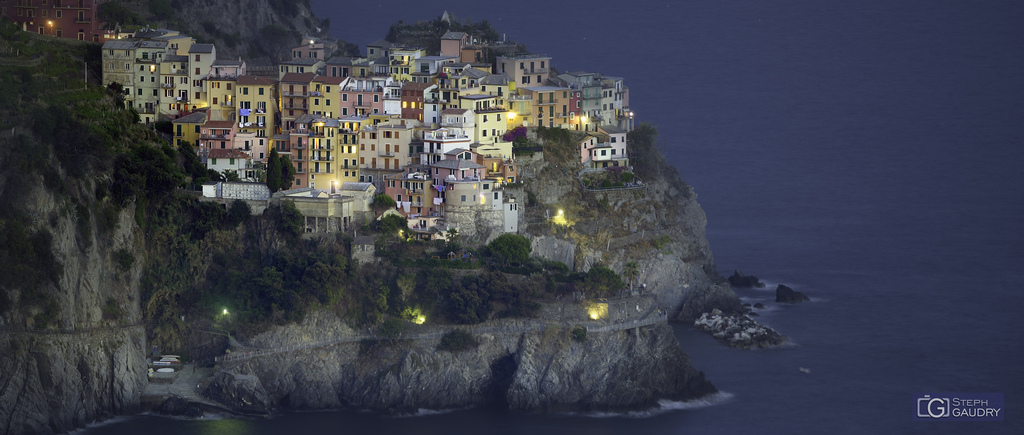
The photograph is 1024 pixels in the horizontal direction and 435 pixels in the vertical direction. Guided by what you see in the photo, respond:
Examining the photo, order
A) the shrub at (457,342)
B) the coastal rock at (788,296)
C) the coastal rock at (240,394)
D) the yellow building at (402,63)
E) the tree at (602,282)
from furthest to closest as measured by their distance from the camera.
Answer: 1. the coastal rock at (788,296)
2. the yellow building at (402,63)
3. the tree at (602,282)
4. the shrub at (457,342)
5. the coastal rock at (240,394)

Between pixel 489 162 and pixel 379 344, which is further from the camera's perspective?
pixel 489 162

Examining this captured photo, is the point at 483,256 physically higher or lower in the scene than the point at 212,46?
lower

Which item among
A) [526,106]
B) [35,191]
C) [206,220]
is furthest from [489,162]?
[35,191]

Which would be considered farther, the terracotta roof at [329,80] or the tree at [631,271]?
the terracotta roof at [329,80]

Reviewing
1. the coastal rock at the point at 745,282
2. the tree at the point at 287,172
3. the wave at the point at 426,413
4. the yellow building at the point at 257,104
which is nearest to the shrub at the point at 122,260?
the tree at the point at 287,172

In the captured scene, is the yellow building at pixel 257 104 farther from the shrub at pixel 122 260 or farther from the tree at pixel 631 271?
the tree at pixel 631 271

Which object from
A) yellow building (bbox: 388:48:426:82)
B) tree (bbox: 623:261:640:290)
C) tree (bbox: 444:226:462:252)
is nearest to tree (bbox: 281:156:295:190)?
tree (bbox: 444:226:462:252)

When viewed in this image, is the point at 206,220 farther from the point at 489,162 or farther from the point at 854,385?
the point at 854,385

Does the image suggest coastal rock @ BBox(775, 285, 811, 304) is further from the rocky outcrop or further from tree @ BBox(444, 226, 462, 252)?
the rocky outcrop
